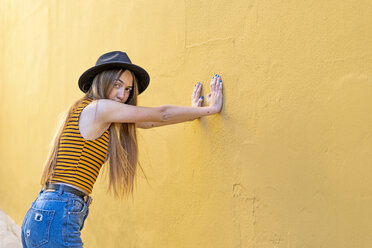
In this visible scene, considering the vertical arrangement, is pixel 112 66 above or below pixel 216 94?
above

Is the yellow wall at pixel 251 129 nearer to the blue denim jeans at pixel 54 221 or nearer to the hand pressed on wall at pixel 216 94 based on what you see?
the hand pressed on wall at pixel 216 94

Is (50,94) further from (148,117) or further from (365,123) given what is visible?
(365,123)

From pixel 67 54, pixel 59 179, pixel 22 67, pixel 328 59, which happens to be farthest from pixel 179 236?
pixel 22 67

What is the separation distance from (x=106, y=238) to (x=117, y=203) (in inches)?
15.9

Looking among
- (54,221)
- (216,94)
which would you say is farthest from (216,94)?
(54,221)

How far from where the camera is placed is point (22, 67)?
250 inches

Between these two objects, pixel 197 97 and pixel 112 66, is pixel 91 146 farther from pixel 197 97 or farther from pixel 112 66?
pixel 197 97

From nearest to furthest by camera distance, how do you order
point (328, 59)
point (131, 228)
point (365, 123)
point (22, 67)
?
point (365, 123) → point (328, 59) → point (131, 228) → point (22, 67)

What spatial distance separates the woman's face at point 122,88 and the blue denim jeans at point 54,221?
0.56 m

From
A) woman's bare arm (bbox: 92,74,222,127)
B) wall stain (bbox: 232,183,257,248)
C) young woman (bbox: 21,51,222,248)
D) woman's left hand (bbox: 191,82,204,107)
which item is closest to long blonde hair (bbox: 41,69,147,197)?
young woman (bbox: 21,51,222,248)

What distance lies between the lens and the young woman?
2.21 m

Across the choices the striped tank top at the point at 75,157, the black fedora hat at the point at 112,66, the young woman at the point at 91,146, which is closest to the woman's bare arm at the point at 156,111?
the young woman at the point at 91,146

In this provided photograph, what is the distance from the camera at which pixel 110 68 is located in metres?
2.49

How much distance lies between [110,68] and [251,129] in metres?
0.84
